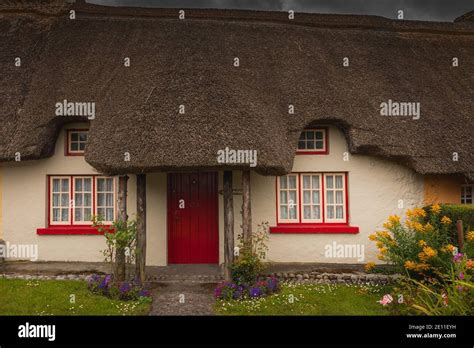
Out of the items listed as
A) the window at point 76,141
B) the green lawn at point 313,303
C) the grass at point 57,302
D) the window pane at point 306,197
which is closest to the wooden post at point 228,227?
the green lawn at point 313,303

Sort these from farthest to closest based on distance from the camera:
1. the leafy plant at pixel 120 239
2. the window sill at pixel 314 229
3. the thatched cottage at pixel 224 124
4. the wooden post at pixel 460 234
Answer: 1. the window sill at pixel 314 229
2. the thatched cottage at pixel 224 124
3. the leafy plant at pixel 120 239
4. the wooden post at pixel 460 234

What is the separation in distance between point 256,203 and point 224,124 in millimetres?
2645

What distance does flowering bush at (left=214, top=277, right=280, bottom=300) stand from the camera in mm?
7125

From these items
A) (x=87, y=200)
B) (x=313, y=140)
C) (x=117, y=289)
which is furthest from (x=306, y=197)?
(x=87, y=200)

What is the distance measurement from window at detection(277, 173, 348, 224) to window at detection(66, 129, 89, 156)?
17.0 ft

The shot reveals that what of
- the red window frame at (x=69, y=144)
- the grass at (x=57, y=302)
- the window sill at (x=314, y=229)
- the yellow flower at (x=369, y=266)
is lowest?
the grass at (x=57, y=302)

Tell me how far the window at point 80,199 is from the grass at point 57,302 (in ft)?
7.29

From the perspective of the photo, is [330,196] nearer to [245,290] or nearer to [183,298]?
[245,290]

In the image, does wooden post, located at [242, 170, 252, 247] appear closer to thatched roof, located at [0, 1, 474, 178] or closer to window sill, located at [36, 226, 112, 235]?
thatched roof, located at [0, 1, 474, 178]

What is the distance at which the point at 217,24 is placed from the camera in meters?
11.2

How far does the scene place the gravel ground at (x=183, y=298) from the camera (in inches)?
261

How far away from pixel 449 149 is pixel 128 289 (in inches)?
313

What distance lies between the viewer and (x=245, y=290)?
7.25 metres

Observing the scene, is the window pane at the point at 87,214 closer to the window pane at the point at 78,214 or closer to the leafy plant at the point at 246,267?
the window pane at the point at 78,214
